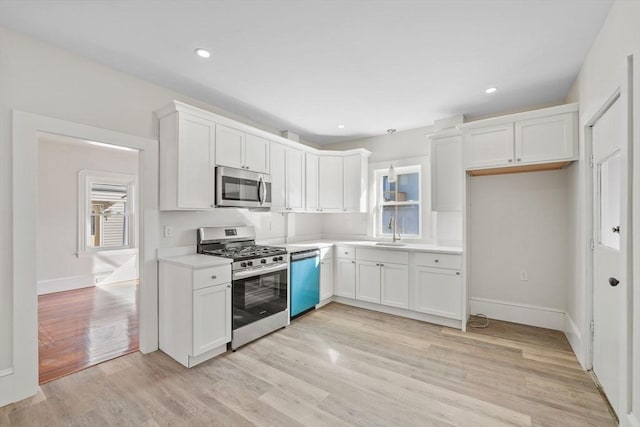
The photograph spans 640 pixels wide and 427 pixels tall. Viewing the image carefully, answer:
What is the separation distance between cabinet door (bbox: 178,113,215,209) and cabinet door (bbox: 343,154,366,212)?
225cm

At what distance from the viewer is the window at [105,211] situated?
5.29 metres

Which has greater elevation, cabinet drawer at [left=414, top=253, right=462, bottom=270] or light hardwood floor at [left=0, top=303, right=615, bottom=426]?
cabinet drawer at [left=414, top=253, right=462, bottom=270]

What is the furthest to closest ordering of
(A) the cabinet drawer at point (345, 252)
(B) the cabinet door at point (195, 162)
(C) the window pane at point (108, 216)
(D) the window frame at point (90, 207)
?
1. (C) the window pane at point (108, 216)
2. (D) the window frame at point (90, 207)
3. (A) the cabinet drawer at point (345, 252)
4. (B) the cabinet door at point (195, 162)

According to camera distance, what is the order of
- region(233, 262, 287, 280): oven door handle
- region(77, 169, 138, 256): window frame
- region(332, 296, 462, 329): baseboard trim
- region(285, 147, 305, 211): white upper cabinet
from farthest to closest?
1. region(77, 169, 138, 256): window frame
2. region(285, 147, 305, 211): white upper cabinet
3. region(332, 296, 462, 329): baseboard trim
4. region(233, 262, 287, 280): oven door handle

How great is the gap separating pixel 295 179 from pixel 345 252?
1.33m

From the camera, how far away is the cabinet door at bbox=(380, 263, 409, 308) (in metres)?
3.75

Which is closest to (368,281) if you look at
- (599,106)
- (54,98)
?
(599,106)

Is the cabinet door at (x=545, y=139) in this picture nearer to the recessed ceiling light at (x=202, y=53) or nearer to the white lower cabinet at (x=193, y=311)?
the recessed ceiling light at (x=202, y=53)

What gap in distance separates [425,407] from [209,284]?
2022mm

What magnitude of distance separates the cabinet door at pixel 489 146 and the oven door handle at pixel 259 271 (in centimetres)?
253

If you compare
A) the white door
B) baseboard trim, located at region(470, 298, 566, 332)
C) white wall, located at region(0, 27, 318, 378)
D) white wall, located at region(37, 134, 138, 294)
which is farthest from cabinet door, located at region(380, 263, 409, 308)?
white wall, located at region(37, 134, 138, 294)

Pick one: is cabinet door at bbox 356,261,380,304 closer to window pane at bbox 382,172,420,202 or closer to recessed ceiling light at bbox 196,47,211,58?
window pane at bbox 382,172,420,202

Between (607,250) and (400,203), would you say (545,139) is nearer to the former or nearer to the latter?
(607,250)

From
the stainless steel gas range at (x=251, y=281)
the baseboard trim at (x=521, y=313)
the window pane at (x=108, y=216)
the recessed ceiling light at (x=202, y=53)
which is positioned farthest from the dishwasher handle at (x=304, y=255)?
the window pane at (x=108, y=216)
